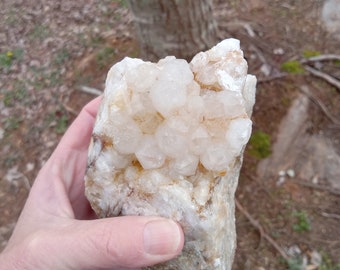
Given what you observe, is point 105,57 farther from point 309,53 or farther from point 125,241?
point 125,241

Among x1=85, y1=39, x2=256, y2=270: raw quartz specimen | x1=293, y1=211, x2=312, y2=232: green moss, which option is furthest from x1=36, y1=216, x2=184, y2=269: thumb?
x1=293, y1=211, x2=312, y2=232: green moss

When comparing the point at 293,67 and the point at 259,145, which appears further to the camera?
the point at 293,67

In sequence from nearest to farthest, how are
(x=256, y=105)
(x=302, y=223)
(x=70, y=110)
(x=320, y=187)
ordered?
(x=302, y=223), (x=320, y=187), (x=256, y=105), (x=70, y=110)

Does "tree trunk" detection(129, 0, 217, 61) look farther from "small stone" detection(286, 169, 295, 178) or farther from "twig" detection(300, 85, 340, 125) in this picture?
"small stone" detection(286, 169, 295, 178)

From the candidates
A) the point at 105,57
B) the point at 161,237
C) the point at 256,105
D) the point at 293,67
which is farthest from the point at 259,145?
the point at 161,237

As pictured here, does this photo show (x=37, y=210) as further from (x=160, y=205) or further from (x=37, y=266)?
(x=160, y=205)

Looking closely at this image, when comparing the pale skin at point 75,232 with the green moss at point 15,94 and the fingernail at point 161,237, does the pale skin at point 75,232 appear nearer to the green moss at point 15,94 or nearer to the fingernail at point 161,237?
the fingernail at point 161,237

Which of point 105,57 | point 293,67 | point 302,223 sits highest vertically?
point 105,57

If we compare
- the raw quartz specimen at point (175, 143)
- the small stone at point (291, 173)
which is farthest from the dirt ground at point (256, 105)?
the raw quartz specimen at point (175, 143)
